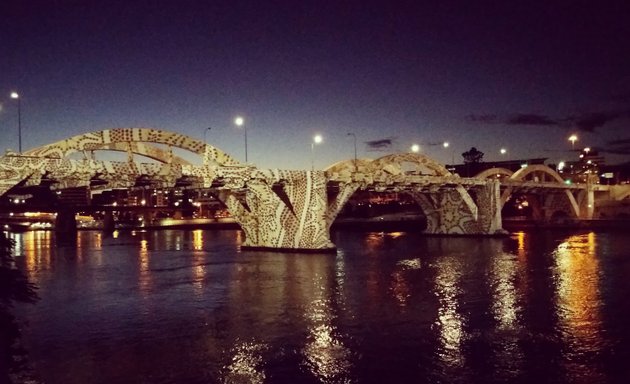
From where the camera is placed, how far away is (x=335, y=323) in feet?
61.7

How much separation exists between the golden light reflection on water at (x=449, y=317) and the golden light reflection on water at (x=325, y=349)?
2.50 meters

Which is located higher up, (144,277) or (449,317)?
(144,277)

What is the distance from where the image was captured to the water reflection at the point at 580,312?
47.1ft

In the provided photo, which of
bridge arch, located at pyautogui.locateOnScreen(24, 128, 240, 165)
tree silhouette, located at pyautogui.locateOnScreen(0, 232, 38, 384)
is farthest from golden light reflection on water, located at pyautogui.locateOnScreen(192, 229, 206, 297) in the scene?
tree silhouette, located at pyautogui.locateOnScreen(0, 232, 38, 384)

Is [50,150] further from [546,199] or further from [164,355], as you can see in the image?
[546,199]

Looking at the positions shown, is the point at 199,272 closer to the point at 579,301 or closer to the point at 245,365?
the point at 579,301

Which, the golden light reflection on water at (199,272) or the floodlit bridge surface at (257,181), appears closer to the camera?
the golden light reflection on water at (199,272)

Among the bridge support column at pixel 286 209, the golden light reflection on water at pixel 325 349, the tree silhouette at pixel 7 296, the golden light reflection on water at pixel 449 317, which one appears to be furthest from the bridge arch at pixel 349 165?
the tree silhouette at pixel 7 296

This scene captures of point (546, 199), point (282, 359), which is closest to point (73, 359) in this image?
point (282, 359)

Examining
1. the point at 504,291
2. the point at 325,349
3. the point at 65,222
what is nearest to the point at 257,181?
the point at 504,291

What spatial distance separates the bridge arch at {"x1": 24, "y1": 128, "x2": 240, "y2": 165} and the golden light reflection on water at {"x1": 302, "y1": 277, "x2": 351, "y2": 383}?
65.1 ft

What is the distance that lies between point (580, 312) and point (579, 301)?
2.37m

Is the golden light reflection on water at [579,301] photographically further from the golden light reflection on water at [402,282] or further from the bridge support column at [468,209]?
the bridge support column at [468,209]

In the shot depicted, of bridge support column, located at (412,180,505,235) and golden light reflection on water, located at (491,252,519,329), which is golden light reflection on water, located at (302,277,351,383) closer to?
golden light reflection on water, located at (491,252,519,329)
